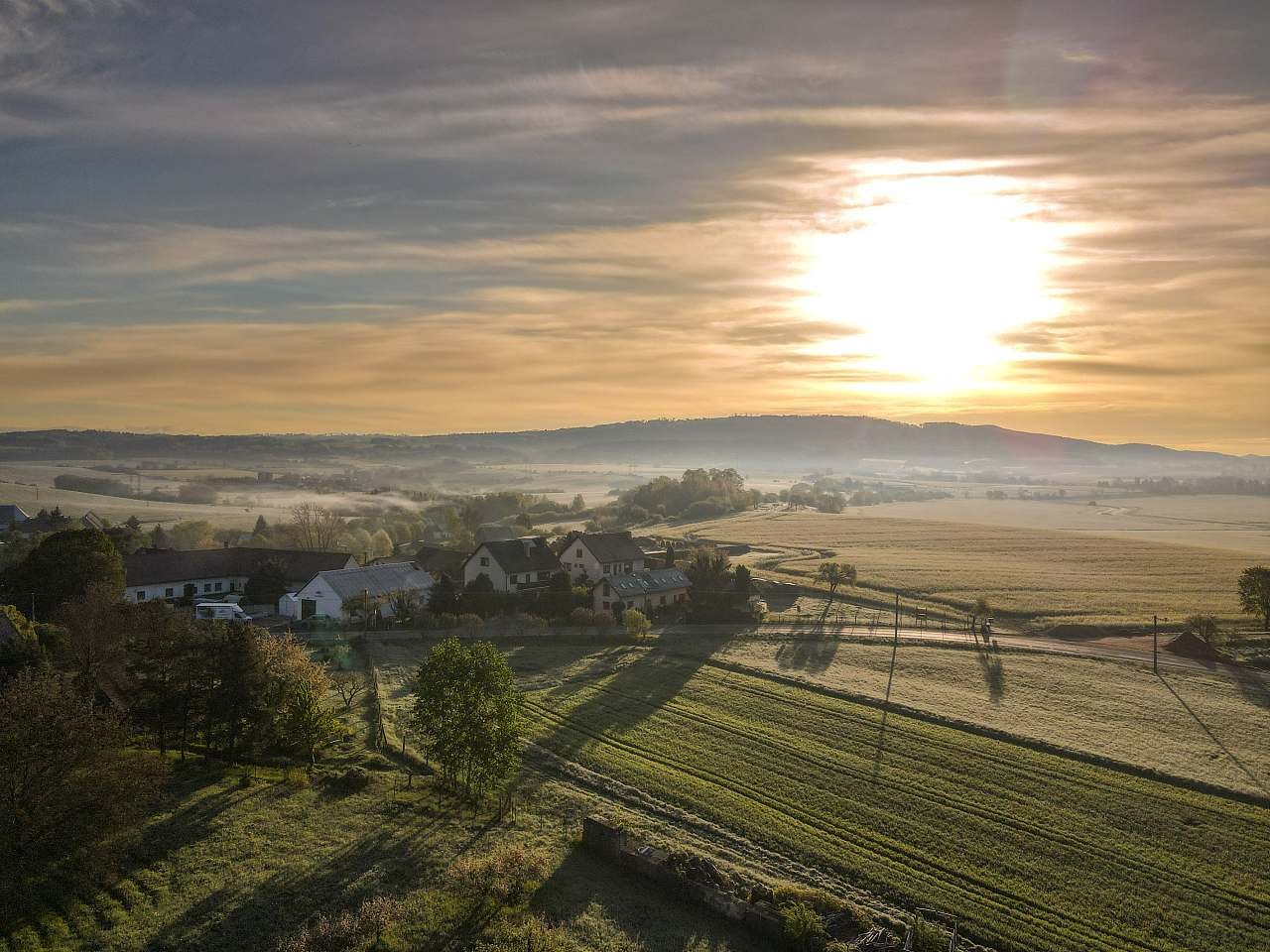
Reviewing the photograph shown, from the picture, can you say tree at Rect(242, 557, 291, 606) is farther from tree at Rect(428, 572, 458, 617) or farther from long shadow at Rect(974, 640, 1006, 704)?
long shadow at Rect(974, 640, 1006, 704)

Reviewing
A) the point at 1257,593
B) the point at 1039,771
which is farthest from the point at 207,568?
the point at 1257,593

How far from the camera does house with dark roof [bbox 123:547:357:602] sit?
66.5 m

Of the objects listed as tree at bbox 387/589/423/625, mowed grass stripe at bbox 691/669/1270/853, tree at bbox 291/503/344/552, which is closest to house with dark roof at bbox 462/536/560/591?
tree at bbox 387/589/423/625

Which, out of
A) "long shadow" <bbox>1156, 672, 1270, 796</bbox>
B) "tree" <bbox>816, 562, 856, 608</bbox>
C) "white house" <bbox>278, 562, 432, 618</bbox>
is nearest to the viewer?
"long shadow" <bbox>1156, 672, 1270, 796</bbox>

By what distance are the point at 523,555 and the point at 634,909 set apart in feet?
170

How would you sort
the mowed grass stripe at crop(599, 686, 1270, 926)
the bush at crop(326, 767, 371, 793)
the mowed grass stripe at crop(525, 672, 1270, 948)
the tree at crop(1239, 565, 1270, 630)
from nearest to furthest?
the mowed grass stripe at crop(525, 672, 1270, 948) < the mowed grass stripe at crop(599, 686, 1270, 926) < the bush at crop(326, 767, 371, 793) < the tree at crop(1239, 565, 1270, 630)

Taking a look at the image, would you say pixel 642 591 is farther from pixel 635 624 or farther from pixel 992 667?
pixel 992 667

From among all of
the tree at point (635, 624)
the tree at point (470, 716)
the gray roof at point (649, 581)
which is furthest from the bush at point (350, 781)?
the gray roof at point (649, 581)

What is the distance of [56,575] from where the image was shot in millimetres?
53969

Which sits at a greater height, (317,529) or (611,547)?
(611,547)

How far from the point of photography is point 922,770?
34.3 metres

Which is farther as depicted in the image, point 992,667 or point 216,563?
point 216,563

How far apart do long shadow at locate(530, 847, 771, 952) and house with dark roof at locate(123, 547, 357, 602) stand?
50.5 m

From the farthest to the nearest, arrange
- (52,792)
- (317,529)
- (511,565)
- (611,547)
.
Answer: (317,529), (611,547), (511,565), (52,792)
